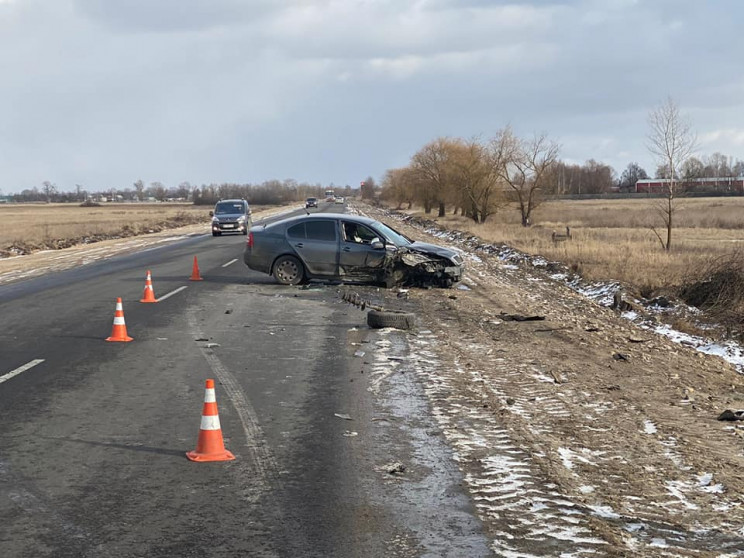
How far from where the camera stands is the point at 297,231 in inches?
733

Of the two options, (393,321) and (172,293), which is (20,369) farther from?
(172,293)

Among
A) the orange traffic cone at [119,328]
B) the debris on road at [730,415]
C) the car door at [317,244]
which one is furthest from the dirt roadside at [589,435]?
the car door at [317,244]

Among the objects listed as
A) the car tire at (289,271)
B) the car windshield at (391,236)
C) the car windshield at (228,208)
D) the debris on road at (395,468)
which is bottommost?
the debris on road at (395,468)

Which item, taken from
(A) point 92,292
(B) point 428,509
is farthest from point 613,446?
(A) point 92,292

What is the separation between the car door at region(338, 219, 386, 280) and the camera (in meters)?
18.1

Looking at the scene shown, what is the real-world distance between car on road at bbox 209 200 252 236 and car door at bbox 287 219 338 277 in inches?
975

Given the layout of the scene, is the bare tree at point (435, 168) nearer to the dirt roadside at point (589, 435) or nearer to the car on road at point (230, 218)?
the car on road at point (230, 218)

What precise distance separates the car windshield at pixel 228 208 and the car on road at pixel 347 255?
24.9 meters

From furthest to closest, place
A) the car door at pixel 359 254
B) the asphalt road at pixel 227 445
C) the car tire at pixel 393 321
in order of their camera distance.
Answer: the car door at pixel 359 254
the car tire at pixel 393 321
the asphalt road at pixel 227 445

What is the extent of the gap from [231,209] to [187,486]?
38.7 meters

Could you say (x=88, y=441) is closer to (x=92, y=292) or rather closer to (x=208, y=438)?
(x=208, y=438)

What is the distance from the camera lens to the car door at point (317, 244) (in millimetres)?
18359

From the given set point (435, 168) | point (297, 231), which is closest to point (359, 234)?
point (297, 231)

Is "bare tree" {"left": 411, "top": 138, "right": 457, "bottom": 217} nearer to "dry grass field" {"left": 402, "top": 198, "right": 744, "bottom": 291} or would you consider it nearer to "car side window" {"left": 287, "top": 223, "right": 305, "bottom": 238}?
"dry grass field" {"left": 402, "top": 198, "right": 744, "bottom": 291}
